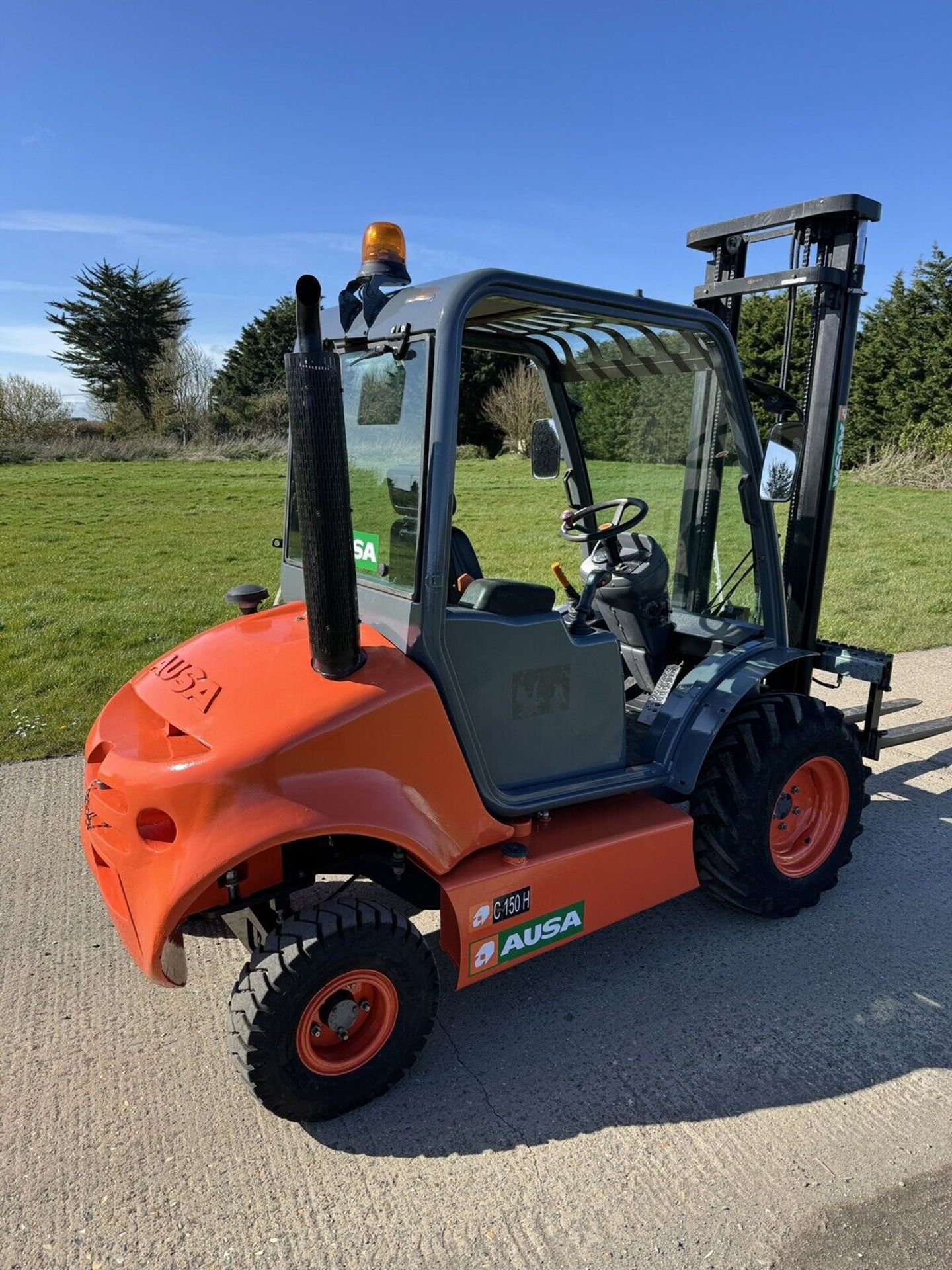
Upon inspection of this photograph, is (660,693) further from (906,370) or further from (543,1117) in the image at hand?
(906,370)

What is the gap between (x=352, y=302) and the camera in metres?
2.98

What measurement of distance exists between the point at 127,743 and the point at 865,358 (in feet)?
84.9

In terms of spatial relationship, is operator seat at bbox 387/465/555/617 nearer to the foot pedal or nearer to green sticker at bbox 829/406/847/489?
the foot pedal

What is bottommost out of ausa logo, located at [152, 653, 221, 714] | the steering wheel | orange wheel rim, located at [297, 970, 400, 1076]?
orange wheel rim, located at [297, 970, 400, 1076]

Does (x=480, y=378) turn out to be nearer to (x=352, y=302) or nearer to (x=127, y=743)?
(x=352, y=302)

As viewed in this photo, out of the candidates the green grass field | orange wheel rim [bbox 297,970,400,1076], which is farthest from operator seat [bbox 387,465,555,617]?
orange wheel rim [bbox 297,970,400,1076]

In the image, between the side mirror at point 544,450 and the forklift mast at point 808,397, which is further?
the side mirror at point 544,450

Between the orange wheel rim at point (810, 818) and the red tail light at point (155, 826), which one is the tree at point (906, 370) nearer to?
the orange wheel rim at point (810, 818)

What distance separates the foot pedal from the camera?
142 inches

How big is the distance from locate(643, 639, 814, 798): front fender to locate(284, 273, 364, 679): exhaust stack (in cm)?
146

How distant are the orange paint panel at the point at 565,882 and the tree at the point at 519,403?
5.87 ft

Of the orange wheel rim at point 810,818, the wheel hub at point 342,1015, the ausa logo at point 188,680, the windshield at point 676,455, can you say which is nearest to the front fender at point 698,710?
the windshield at point 676,455

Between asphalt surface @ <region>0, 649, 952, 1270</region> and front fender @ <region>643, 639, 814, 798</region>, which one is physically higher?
front fender @ <region>643, 639, 814, 798</region>

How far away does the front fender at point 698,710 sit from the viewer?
10.9 ft
